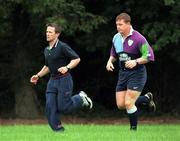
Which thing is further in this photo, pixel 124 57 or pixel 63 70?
pixel 124 57

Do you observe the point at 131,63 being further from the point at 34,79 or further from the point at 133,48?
the point at 34,79

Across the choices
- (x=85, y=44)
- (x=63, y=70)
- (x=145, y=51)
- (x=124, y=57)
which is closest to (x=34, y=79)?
(x=63, y=70)

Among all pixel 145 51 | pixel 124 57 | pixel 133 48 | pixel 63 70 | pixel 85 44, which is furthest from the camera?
pixel 85 44

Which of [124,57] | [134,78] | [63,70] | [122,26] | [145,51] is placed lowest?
[134,78]

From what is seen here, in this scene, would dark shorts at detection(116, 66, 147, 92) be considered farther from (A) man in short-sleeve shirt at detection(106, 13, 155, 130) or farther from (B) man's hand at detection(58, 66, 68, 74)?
(B) man's hand at detection(58, 66, 68, 74)

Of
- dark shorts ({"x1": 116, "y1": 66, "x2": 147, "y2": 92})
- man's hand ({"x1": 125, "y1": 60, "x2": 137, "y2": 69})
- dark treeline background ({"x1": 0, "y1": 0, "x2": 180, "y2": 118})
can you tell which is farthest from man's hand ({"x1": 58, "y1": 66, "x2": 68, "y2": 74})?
dark treeline background ({"x1": 0, "y1": 0, "x2": 180, "y2": 118})

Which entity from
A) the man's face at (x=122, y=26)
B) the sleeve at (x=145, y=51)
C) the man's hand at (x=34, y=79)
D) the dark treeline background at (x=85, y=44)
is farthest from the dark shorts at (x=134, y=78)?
the dark treeline background at (x=85, y=44)

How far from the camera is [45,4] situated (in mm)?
19875

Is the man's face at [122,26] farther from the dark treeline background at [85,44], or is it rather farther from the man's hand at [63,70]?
the dark treeline background at [85,44]

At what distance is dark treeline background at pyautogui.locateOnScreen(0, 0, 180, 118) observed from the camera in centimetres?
2098

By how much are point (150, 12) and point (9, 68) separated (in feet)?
20.5

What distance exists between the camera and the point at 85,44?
76.2 ft

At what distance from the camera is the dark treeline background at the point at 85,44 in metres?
21.0

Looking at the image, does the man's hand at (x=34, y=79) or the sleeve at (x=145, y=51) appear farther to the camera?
the man's hand at (x=34, y=79)
